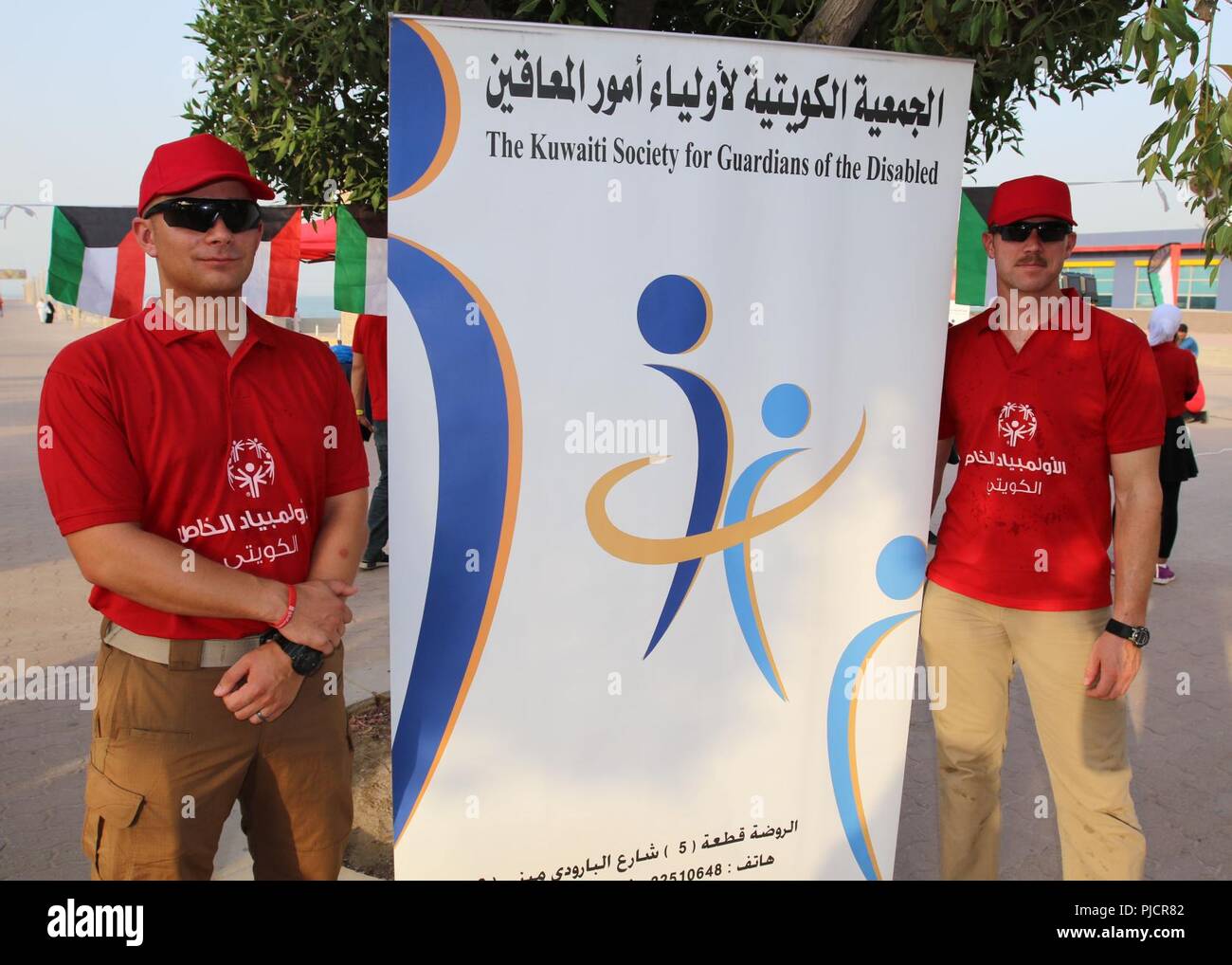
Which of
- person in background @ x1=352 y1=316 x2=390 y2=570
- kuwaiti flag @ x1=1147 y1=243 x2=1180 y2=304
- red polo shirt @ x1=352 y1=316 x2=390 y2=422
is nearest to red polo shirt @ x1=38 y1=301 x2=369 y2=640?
person in background @ x1=352 y1=316 x2=390 y2=570

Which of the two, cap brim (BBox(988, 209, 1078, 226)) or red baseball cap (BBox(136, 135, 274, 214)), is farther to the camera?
cap brim (BBox(988, 209, 1078, 226))

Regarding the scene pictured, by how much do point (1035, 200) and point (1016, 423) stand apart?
0.65 meters

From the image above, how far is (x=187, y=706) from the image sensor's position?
217 centimetres

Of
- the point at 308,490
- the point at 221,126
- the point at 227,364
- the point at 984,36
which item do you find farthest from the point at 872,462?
the point at 221,126

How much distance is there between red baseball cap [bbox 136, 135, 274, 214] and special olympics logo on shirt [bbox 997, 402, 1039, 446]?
2.19 meters

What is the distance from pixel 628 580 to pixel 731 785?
2.41 feet

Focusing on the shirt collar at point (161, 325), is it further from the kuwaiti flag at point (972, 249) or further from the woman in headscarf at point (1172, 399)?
the woman in headscarf at point (1172, 399)

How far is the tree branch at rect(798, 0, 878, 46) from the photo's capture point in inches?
113

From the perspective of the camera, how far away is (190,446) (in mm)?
2166

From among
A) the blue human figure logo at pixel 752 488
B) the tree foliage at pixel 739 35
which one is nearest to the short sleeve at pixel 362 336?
the tree foliage at pixel 739 35

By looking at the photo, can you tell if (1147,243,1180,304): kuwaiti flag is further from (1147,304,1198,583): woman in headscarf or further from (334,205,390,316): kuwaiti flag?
(334,205,390,316): kuwaiti flag

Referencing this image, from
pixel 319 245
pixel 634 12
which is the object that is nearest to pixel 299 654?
pixel 634 12

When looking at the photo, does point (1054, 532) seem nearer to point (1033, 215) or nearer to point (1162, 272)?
point (1033, 215)

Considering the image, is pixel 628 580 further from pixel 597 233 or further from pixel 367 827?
pixel 367 827
